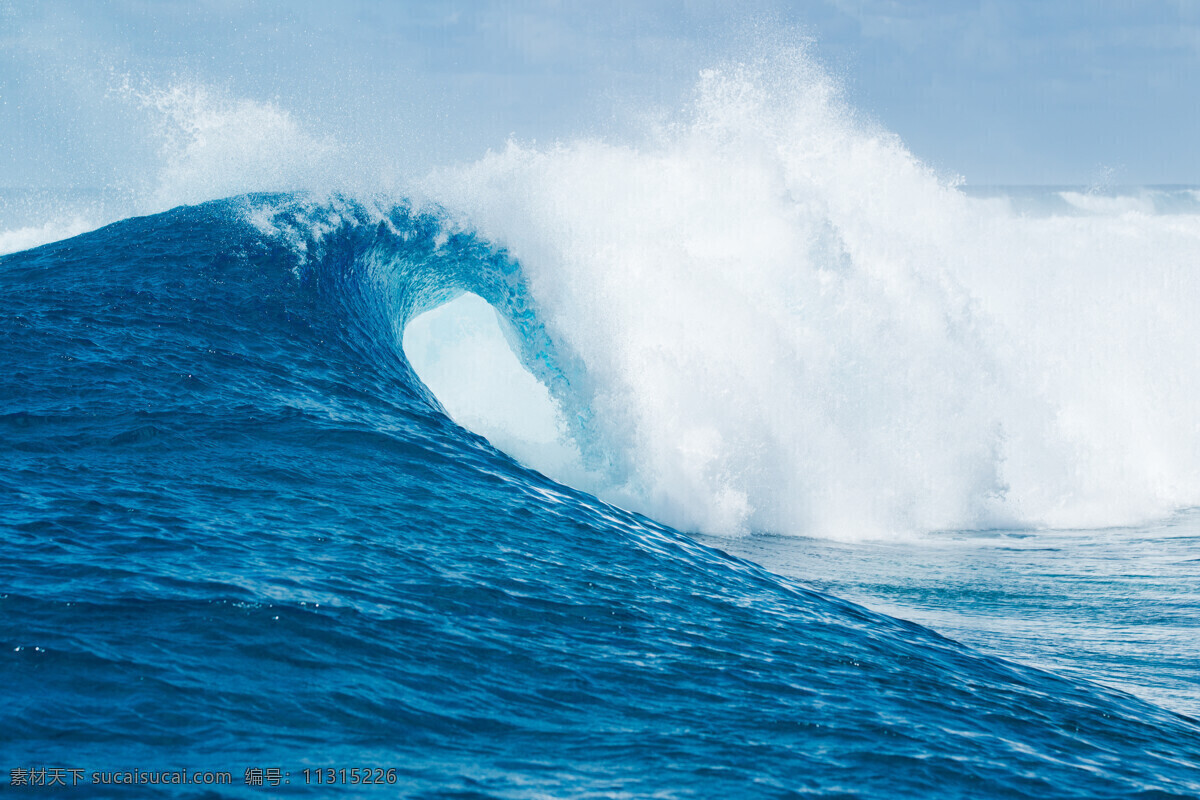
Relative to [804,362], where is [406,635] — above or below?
below

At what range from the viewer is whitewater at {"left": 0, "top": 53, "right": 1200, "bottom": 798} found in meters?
3.56

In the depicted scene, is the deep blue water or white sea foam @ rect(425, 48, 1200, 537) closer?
the deep blue water

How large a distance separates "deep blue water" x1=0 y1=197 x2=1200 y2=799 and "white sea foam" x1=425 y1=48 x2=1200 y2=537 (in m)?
4.39

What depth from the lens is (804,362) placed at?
12.3 metres

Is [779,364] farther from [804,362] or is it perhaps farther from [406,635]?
[406,635]

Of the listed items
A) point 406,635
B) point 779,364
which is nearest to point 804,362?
point 779,364

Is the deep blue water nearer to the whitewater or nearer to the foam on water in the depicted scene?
the whitewater

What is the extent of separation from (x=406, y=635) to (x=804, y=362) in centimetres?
906

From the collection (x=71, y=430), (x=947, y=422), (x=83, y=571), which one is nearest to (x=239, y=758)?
(x=83, y=571)

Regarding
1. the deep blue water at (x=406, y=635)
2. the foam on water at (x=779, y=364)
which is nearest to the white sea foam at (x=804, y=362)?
the foam on water at (x=779, y=364)

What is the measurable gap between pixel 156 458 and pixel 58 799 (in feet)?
10.4

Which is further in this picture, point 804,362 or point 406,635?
point 804,362

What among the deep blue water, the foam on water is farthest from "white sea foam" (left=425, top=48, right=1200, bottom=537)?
the deep blue water

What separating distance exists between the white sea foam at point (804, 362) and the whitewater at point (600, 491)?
0.06 meters
